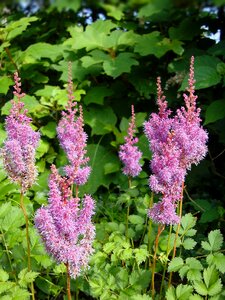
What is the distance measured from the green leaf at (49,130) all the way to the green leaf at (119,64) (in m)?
0.75

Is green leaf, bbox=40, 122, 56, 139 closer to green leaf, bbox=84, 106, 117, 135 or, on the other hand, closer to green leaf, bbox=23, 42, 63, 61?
green leaf, bbox=84, 106, 117, 135

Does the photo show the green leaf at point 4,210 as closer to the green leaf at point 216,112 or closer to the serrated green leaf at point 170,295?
the serrated green leaf at point 170,295

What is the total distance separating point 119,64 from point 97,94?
416mm

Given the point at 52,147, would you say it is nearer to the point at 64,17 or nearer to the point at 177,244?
the point at 64,17

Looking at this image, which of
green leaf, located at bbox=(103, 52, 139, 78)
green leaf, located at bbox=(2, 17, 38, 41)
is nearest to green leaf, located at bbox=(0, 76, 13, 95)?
green leaf, located at bbox=(2, 17, 38, 41)

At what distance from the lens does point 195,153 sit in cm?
220

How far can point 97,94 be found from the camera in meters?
4.08

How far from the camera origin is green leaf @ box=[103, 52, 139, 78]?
372 centimetres

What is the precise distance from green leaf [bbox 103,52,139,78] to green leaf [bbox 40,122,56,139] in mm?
745

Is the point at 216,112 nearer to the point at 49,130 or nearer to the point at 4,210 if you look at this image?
the point at 49,130

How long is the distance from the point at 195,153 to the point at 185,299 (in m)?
0.70

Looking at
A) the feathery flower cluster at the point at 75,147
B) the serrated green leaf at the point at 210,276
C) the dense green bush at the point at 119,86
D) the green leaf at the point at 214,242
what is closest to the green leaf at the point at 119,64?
the dense green bush at the point at 119,86

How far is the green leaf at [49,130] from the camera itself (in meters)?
4.01

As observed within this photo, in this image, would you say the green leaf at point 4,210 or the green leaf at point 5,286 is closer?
the green leaf at point 5,286
